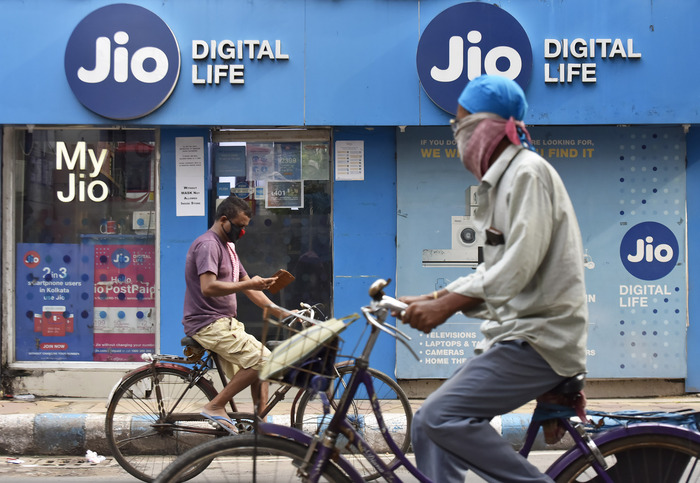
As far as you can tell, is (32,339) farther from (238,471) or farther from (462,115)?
(462,115)

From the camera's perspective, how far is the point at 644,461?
2518 mm

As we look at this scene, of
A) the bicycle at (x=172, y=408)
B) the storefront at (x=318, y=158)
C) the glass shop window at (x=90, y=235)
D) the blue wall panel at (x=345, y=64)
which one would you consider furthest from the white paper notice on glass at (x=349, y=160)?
the bicycle at (x=172, y=408)

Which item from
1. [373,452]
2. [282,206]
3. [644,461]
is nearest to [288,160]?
[282,206]

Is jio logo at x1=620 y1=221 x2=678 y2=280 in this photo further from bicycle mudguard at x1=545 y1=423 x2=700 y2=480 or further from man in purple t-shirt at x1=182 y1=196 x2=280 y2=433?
bicycle mudguard at x1=545 y1=423 x2=700 y2=480

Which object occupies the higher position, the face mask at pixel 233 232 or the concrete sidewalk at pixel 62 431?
the face mask at pixel 233 232

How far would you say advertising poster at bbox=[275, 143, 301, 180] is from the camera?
22.9 feet

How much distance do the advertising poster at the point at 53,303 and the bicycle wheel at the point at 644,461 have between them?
569 centimetres

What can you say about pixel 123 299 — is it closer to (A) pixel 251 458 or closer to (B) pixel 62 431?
(B) pixel 62 431

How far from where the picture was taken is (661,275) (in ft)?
22.2

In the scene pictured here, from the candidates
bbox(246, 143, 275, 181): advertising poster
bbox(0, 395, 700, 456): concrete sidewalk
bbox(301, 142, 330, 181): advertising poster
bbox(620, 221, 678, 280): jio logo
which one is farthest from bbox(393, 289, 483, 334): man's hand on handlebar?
bbox(620, 221, 678, 280): jio logo

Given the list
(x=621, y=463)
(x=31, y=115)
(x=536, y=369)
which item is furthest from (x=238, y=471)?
(x=31, y=115)

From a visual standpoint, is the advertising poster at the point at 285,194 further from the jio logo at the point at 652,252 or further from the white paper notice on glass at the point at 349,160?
the jio logo at the point at 652,252

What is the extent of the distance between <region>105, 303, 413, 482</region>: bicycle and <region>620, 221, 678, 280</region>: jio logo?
11.3 ft

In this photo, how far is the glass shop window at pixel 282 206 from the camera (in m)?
6.95
